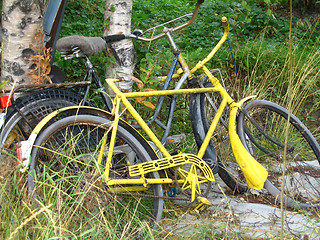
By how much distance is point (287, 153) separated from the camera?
3.35 m

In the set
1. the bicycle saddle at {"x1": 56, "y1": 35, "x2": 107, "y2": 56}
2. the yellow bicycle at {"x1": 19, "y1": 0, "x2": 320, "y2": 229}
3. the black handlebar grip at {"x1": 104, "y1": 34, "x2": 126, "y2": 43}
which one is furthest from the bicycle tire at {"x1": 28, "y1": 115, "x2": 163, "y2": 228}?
the black handlebar grip at {"x1": 104, "y1": 34, "x2": 126, "y2": 43}

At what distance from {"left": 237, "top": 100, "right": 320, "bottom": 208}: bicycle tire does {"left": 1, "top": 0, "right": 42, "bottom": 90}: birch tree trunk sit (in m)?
1.87

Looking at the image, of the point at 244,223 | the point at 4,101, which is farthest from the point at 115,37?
the point at 244,223

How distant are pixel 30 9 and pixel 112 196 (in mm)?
1682

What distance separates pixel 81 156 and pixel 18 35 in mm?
1213

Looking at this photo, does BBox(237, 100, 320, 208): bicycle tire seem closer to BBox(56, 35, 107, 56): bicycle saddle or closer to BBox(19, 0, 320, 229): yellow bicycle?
BBox(19, 0, 320, 229): yellow bicycle

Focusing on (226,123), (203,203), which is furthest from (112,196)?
(226,123)

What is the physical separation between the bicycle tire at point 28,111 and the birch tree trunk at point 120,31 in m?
0.82

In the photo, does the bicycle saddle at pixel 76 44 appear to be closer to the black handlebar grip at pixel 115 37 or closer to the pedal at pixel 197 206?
the black handlebar grip at pixel 115 37

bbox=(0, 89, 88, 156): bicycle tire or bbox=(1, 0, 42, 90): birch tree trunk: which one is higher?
bbox=(1, 0, 42, 90): birch tree trunk

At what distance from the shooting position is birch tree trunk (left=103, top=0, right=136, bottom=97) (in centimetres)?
346

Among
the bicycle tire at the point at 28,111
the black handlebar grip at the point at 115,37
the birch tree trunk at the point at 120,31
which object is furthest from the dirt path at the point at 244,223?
the black handlebar grip at the point at 115,37

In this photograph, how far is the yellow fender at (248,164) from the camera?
2.89m

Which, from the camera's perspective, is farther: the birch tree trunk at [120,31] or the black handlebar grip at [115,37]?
the birch tree trunk at [120,31]
